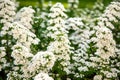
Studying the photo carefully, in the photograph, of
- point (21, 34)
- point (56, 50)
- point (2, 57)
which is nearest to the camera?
point (56, 50)

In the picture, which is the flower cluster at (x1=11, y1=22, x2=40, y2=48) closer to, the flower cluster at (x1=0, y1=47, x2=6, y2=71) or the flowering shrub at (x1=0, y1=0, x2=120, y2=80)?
the flowering shrub at (x1=0, y1=0, x2=120, y2=80)

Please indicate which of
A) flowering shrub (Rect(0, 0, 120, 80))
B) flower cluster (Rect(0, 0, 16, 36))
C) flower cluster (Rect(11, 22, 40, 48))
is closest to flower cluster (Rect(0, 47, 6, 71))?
flowering shrub (Rect(0, 0, 120, 80))

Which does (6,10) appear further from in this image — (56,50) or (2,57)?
(56,50)

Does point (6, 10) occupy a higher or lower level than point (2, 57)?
higher

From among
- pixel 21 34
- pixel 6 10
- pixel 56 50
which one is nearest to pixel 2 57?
pixel 21 34

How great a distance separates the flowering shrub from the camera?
6.47 meters

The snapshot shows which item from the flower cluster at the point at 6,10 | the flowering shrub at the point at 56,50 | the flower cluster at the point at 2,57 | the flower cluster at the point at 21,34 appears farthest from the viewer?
the flower cluster at the point at 6,10

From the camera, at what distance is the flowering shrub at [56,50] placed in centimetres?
647

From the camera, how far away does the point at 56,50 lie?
6.60 meters

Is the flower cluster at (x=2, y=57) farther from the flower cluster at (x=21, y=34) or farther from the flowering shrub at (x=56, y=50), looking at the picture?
the flower cluster at (x=21, y=34)

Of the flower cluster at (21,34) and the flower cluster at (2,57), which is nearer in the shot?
the flower cluster at (21,34)

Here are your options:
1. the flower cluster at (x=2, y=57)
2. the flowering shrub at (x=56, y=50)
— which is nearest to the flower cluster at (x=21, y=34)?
the flowering shrub at (x=56, y=50)

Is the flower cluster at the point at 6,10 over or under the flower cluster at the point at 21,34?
over

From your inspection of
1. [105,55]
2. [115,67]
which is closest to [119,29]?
[115,67]
